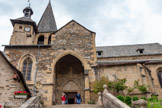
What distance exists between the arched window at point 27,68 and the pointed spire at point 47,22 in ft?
41.0

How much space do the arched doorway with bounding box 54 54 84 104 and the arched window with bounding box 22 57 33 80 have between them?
2.55 meters

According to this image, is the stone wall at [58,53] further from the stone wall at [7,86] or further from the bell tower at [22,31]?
the bell tower at [22,31]

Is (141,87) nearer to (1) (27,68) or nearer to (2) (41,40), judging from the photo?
(1) (27,68)

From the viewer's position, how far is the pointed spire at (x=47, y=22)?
2603 centimetres

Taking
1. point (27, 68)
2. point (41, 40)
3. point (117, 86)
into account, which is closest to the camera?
point (117, 86)

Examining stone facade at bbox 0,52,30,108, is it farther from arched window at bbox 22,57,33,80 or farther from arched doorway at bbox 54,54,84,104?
arched doorway at bbox 54,54,84,104

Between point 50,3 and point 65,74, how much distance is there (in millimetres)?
22584

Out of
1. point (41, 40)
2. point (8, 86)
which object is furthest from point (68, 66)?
point (41, 40)

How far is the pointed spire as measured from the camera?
26031 mm

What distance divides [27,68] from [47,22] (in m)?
15.4

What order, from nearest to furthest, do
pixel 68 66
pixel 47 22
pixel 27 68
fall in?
pixel 27 68 < pixel 68 66 < pixel 47 22

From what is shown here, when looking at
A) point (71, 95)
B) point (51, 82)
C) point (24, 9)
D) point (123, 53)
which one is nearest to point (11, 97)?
point (51, 82)

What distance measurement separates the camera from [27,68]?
45.0 feet

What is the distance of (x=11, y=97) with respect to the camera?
852 centimetres
